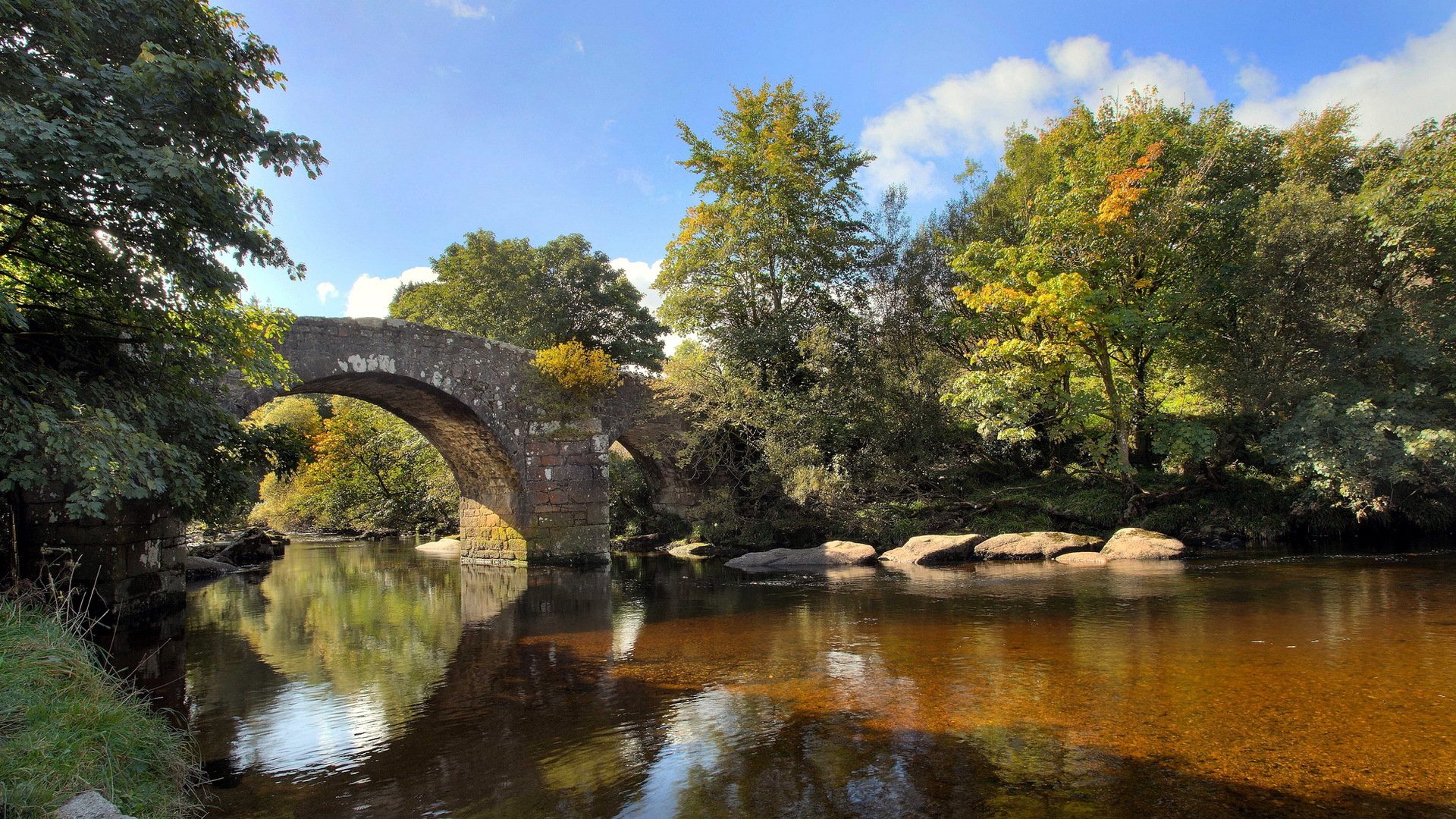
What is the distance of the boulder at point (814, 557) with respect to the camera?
Result: 1405cm

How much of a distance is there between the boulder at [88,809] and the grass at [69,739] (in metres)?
0.10

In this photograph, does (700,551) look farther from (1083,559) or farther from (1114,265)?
(1114,265)

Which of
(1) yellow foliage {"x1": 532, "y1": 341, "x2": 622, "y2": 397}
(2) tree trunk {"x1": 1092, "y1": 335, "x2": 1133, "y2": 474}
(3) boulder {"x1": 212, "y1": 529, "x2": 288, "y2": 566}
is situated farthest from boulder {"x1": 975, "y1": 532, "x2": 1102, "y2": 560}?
(3) boulder {"x1": 212, "y1": 529, "x2": 288, "y2": 566}

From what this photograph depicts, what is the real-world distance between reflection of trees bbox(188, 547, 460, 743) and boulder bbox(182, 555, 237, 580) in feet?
3.01

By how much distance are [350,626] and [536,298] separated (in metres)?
17.9

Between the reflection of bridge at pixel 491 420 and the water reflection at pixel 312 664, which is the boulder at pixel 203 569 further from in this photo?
the reflection of bridge at pixel 491 420

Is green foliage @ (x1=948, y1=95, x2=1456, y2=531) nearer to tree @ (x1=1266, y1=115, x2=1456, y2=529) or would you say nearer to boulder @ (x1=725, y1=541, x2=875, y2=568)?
tree @ (x1=1266, y1=115, x2=1456, y2=529)

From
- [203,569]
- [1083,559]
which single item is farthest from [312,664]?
[1083,559]

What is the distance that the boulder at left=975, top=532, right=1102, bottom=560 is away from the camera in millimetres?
13430

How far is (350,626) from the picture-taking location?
343 inches

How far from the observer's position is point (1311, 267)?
13016 millimetres

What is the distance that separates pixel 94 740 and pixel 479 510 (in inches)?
→ 526

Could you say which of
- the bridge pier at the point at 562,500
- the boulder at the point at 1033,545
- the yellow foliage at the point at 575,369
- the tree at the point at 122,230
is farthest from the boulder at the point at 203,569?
the boulder at the point at 1033,545

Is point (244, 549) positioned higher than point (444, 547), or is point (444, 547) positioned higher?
point (244, 549)
